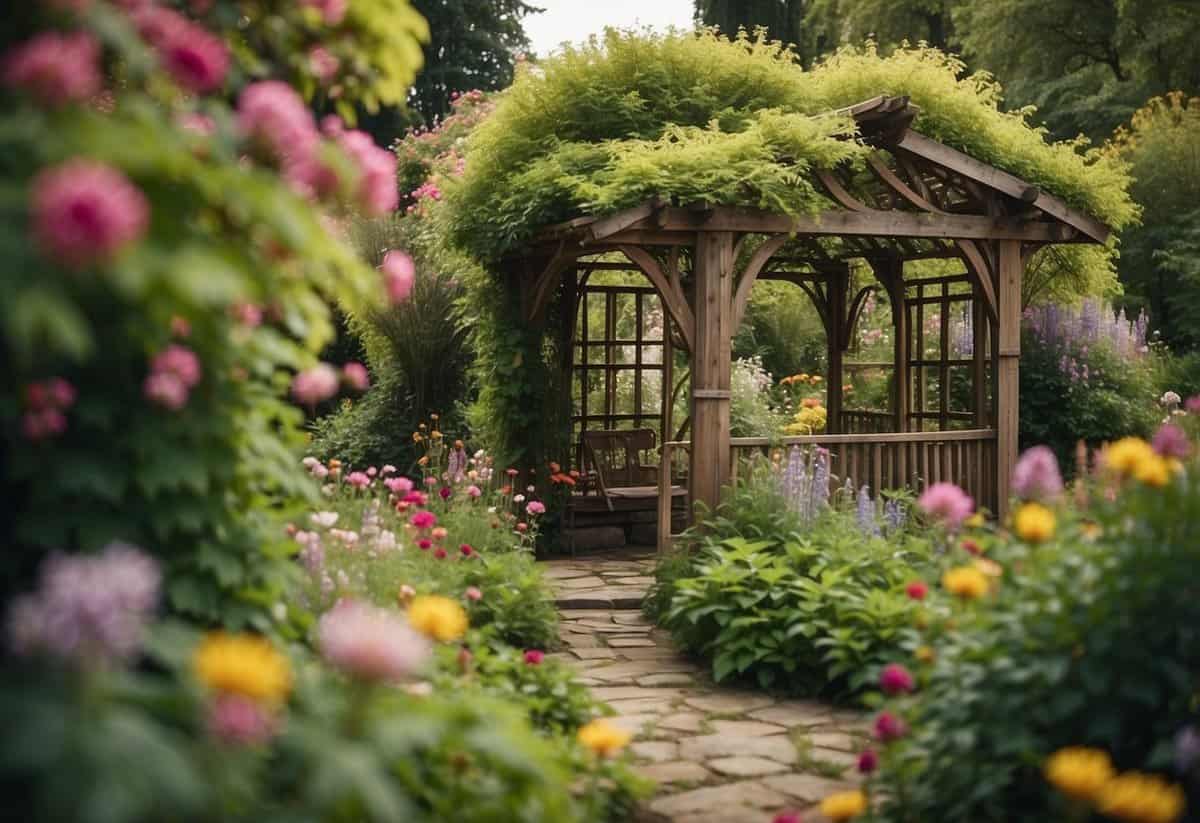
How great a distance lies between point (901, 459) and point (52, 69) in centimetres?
745

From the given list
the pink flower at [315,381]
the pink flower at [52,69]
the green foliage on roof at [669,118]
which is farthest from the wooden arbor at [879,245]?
the pink flower at [52,69]

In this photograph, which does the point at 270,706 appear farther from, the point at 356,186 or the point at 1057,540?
the point at 1057,540

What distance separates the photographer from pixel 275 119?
2455mm

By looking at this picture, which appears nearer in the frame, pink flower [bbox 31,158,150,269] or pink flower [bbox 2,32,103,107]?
pink flower [bbox 31,158,150,269]

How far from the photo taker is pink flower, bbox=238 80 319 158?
2.45m

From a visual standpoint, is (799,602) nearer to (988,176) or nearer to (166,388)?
(988,176)

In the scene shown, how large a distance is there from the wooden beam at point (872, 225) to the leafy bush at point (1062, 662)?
14.7 ft

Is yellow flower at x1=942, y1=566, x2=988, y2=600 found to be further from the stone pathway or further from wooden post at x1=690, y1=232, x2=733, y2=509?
wooden post at x1=690, y1=232, x2=733, y2=509

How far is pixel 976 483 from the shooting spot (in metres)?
9.08

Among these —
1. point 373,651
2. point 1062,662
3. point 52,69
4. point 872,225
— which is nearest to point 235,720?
point 373,651

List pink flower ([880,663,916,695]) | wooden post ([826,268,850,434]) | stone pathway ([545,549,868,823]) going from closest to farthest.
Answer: pink flower ([880,663,916,695]), stone pathway ([545,549,868,823]), wooden post ([826,268,850,434])

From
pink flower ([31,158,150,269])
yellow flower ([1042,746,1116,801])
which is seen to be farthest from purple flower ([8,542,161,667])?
yellow flower ([1042,746,1116,801])

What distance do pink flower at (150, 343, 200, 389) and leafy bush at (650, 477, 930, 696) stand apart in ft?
11.4

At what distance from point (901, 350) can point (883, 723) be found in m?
7.78
